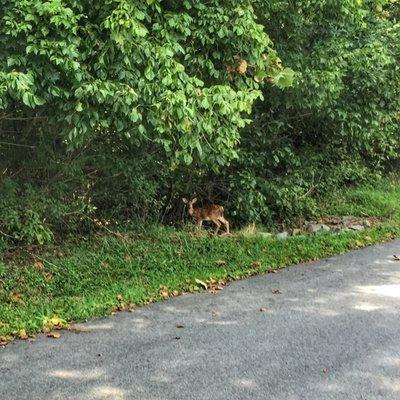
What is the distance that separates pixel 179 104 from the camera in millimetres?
5008

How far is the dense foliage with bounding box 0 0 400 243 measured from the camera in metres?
4.80

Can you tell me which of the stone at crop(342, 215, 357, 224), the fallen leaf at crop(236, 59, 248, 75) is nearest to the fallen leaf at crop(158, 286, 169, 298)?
the fallen leaf at crop(236, 59, 248, 75)

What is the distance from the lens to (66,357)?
439 cm

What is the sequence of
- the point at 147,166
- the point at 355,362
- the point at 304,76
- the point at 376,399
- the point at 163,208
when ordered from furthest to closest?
the point at 163,208
the point at 147,166
the point at 304,76
the point at 355,362
the point at 376,399

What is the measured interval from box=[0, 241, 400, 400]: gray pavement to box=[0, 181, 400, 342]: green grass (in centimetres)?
34

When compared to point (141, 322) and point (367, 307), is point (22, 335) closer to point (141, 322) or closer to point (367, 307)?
point (141, 322)

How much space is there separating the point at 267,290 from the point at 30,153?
11.1 ft

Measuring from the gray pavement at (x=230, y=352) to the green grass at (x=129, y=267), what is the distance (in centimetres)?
34

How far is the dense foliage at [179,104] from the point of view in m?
4.80

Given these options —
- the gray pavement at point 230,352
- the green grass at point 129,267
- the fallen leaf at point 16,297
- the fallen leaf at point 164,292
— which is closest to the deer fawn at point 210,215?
the green grass at point 129,267

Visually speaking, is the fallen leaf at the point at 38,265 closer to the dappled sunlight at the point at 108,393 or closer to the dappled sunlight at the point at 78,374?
the dappled sunlight at the point at 78,374

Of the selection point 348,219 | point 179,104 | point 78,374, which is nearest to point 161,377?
point 78,374

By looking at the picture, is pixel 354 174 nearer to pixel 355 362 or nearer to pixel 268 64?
pixel 268 64

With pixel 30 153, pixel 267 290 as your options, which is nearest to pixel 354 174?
pixel 267 290
